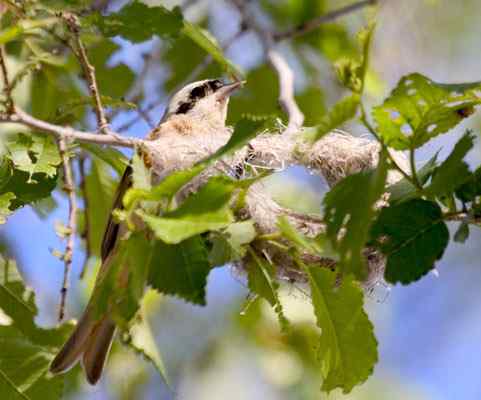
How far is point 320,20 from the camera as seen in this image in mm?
4395

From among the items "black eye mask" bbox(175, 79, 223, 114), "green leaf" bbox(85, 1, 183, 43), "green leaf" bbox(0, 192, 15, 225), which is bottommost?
"black eye mask" bbox(175, 79, 223, 114)

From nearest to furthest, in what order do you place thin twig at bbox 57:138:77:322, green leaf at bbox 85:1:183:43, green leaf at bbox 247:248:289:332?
green leaf at bbox 247:248:289:332
thin twig at bbox 57:138:77:322
green leaf at bbox 85:1:183:43

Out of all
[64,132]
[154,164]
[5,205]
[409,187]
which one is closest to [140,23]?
[154,164]

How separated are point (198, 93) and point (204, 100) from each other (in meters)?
0.09

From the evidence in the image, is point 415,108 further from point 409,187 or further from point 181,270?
point 181,270

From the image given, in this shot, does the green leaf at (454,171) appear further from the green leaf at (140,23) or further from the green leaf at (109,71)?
the green leaf at (109,71)

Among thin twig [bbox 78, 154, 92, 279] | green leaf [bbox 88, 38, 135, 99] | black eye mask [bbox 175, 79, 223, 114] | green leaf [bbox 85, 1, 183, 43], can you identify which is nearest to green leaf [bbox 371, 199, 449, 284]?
green leaf [bbox 85, 1, 183, 43]

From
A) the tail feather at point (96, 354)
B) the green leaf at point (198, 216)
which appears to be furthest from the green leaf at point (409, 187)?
the tail feather at point (96, 354)

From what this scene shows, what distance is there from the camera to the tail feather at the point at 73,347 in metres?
2.60

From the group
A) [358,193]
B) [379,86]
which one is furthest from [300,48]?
[358,193]

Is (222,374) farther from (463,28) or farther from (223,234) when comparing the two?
(463,28)

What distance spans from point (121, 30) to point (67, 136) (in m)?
0.60

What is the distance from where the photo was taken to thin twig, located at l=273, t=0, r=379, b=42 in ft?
14.2

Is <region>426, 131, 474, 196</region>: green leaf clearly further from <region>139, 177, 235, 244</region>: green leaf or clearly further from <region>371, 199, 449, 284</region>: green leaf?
<region>139, 177, 235, 244</region>: green leaf
